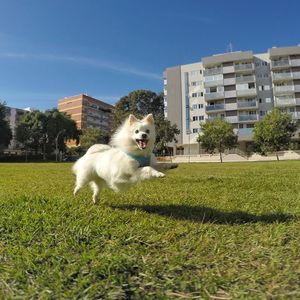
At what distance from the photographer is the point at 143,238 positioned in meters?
3.61

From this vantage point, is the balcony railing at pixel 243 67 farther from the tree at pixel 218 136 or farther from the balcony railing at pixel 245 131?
the tree at pixel 218 136

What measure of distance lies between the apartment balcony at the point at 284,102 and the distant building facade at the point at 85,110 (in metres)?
69.4

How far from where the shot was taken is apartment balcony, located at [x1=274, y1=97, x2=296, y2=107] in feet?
232

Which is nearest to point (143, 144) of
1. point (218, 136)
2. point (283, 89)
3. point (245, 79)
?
point (218, 136)

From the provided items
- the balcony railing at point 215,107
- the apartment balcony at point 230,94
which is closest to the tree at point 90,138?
the balcony railing at point 215,107

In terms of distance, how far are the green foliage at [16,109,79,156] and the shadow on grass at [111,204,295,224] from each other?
64.9 meters

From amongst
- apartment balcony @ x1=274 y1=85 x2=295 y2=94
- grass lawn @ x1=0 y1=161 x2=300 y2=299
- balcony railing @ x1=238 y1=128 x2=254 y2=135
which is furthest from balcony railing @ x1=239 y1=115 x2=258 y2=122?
→ grass lawn @ x1=0 y1=161 x2=300 y2=299

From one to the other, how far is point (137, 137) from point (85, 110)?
122148 mm

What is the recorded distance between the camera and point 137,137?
4855 mm

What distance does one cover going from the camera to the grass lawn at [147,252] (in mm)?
2414

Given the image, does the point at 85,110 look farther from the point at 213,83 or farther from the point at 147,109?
the point at 213,83

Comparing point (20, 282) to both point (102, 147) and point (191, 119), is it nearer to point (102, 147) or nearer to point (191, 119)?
point (102, 147)

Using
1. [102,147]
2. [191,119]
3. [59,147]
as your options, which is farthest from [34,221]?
[191,119]

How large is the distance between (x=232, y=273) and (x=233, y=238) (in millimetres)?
1024
